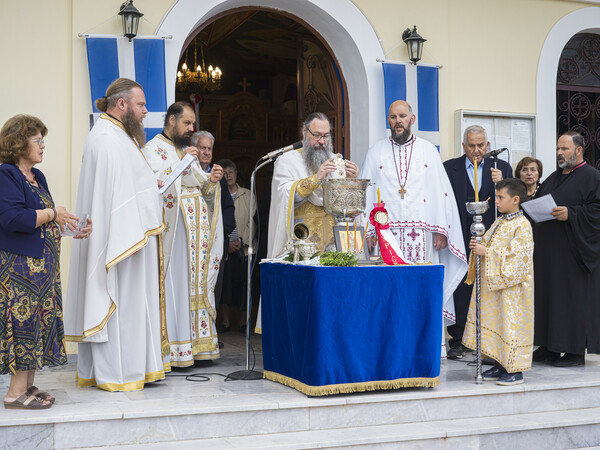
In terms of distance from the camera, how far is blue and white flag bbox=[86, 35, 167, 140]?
21.1ft

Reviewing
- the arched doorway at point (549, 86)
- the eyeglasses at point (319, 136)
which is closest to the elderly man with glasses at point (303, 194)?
the eyeglasses at point (319, 136)

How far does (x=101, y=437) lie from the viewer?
14.4 feet

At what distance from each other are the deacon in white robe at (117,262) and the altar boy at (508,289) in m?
2.41

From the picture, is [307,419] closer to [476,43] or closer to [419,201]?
[419,201]

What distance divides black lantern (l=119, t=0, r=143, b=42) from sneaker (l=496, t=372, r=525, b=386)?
4.16 meters

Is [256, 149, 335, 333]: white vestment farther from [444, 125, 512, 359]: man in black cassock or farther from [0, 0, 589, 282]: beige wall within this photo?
[0, 0, 589, 282]: beige wall

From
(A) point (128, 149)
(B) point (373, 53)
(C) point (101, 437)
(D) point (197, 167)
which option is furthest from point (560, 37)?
(C) point (101, 437)

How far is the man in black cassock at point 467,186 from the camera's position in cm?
684

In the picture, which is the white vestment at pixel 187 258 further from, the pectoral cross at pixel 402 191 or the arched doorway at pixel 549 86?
the arched doorway at pixel 549 86

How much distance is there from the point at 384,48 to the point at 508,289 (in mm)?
3107

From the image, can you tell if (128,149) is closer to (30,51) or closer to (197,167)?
(197,167)

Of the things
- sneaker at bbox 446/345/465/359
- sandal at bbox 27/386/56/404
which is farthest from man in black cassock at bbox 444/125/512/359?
sandal at bbox 27/386/56/404

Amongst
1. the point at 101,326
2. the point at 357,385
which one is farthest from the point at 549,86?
the point at 101,326

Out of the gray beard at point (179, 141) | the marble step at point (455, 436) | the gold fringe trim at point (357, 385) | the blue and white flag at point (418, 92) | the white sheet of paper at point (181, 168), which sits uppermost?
the blue and white flag at point (418, 92)
